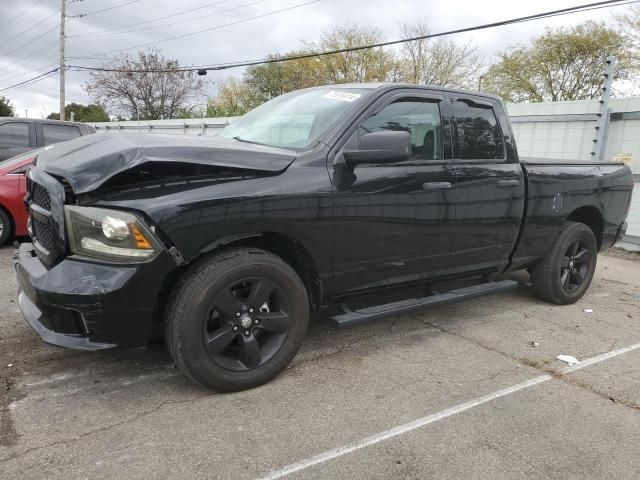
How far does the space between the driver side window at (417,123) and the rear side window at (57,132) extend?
6967 millimetres

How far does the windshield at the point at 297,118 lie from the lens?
348 cm

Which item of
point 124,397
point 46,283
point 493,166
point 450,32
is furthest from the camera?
point 450,32

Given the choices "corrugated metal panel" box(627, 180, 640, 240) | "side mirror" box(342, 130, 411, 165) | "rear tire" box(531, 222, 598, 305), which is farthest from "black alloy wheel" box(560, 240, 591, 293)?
"corrugated metal panel" box(627, 180, 640, 240)

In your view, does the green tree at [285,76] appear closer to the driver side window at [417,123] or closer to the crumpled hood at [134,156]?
the driver side window at [417,123]

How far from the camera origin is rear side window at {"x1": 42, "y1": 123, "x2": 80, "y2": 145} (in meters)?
8.64

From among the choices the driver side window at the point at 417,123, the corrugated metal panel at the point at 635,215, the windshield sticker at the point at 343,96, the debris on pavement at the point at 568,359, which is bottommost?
the debris on pavement at the point at 568,359

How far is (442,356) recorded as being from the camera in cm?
384

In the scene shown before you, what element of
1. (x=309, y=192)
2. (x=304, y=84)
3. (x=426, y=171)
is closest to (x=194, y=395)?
(x=309, y=192)

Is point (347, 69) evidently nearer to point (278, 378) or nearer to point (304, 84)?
point (304, 84)

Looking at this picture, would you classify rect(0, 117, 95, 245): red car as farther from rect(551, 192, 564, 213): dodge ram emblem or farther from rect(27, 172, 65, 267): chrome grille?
rect(551, 192, 564, 213): dodge ram emblem

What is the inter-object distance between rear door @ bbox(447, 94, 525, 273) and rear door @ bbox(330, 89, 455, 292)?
0.44 feet

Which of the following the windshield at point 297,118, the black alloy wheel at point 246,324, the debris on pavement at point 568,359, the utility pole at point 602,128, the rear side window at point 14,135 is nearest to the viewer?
the black alloy wheel at point 246,324

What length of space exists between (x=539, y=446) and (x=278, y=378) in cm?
155

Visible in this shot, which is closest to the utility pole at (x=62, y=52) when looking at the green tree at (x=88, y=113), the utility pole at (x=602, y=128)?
the green tree at (x=88, y=113)
